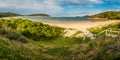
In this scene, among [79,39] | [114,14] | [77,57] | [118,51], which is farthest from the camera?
[114,14]

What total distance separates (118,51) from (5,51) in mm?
4424

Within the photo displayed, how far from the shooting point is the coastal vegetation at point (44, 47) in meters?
12.6

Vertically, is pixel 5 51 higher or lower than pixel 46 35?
higher

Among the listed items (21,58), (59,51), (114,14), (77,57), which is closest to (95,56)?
(77,57)

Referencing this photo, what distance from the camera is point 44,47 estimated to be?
19844mm

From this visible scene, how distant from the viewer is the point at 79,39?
29688 mm

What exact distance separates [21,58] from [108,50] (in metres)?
3.61

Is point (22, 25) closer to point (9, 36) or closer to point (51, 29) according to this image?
point (51, 29)

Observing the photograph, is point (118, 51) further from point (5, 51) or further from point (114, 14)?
point (114, 14)

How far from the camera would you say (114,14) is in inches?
4035

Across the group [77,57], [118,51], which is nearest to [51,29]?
[77,57]

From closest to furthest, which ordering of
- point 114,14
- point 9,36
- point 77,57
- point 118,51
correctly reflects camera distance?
point 118,51 < point 77,57 < point 9,36 < point 114,14

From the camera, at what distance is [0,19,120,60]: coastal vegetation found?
41.5 ft

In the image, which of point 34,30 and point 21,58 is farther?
point 34,30
